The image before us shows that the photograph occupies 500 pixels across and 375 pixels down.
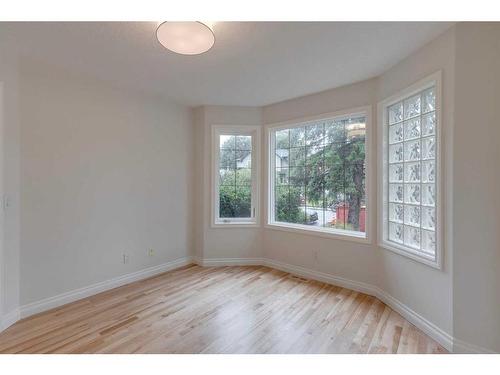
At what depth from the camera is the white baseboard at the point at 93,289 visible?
2395mm

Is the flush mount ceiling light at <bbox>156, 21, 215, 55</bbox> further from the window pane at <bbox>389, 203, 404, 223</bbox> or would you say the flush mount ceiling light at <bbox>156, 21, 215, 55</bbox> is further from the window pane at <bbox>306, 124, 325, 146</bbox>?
the window pane at <bbox>389, 203, 404, 223</bbox>

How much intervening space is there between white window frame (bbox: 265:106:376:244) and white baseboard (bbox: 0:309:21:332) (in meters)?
2.84

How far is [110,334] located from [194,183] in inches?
87.8

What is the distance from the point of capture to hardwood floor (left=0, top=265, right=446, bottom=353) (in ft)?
6.27

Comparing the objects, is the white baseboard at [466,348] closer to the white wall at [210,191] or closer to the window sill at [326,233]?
the window sill at [326,233]

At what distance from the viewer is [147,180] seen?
3312 mm

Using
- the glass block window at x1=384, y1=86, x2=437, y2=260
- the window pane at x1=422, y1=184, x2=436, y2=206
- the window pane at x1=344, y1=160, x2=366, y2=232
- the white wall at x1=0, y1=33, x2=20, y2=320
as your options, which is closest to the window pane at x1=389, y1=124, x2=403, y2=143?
the glass block window at x1=384, y1=86, x2=437, y2=260

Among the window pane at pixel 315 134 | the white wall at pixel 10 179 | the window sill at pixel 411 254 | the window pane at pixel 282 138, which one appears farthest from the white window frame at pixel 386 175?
the white wall at pixel 10 179

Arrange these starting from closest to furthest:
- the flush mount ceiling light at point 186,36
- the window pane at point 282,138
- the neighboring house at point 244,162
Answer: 1. the flush mount ceiling light at point 186,36
2. the window pane at point 282,138
3. the neighboring house at point 244,162

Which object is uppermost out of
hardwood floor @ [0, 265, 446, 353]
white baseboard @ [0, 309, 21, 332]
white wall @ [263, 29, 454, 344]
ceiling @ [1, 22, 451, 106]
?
ceiling @ [1, 22, 451, 106]

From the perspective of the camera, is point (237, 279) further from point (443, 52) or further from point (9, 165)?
point (443, 52)

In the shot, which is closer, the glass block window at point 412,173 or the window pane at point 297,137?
the glass block window at point 412,173

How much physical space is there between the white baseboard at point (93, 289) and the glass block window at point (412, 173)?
285cm

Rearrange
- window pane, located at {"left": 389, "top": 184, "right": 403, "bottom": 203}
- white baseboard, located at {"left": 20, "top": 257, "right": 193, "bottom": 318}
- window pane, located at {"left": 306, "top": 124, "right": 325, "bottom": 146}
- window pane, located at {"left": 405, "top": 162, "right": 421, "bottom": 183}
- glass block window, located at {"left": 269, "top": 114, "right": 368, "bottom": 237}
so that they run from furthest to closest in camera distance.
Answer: window pane, located at {"left": 306, "top": 124, "right": 325, "bottom": 146}, glass block window, located at {"left": 269, "top": 114, "right": 368, "bottom": 237}, window pane, located at {"left": 389, "top": 184, "right": 403, "bottom": 203}, white baseboard, located at {"left": 20, "top": 257, "right": 193, "bottom": 318}, window pane, located at {"left": 405, "top": 162, "right": 421, "bottom": 183}
